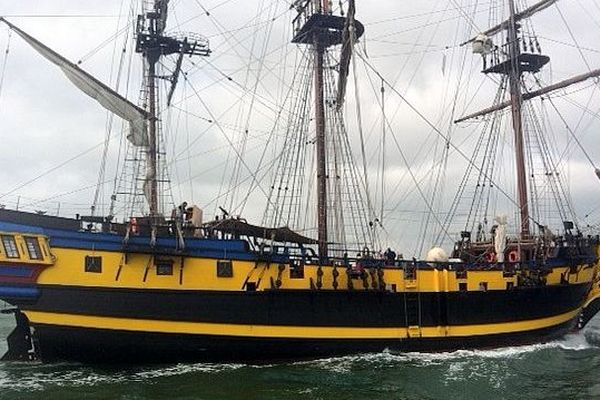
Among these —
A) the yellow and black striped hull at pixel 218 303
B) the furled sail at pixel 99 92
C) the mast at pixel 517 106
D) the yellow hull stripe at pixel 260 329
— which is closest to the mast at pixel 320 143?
the yellow and black striped hull at pixel 218 303

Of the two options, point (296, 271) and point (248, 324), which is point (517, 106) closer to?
point (296, 271)

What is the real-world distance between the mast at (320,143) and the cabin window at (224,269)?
4.39 m

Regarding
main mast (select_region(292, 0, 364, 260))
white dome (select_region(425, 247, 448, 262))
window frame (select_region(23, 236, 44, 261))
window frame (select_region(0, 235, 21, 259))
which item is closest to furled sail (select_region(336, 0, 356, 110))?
main mast (select_region(292, 0, 364, 260))

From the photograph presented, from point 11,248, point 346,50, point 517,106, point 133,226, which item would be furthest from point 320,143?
point 517,106

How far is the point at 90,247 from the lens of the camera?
18.5 meters

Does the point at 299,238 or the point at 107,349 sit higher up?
the point at 299,238

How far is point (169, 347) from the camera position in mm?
18500

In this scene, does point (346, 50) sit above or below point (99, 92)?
above

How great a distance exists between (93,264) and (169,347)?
3472 mm

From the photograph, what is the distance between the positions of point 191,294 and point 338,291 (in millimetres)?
5037

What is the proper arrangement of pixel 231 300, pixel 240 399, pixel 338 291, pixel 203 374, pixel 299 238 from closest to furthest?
1. pixel 240 399
2. pixel 203 374
3. pixel 231 300
4. pixel 338 291
5. pixel 299 238

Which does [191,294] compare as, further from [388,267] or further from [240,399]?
[388,267]

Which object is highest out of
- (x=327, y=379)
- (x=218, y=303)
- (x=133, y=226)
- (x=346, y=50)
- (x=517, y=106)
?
(x=346, y=50)

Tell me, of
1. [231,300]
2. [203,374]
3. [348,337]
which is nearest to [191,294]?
[231,300]
